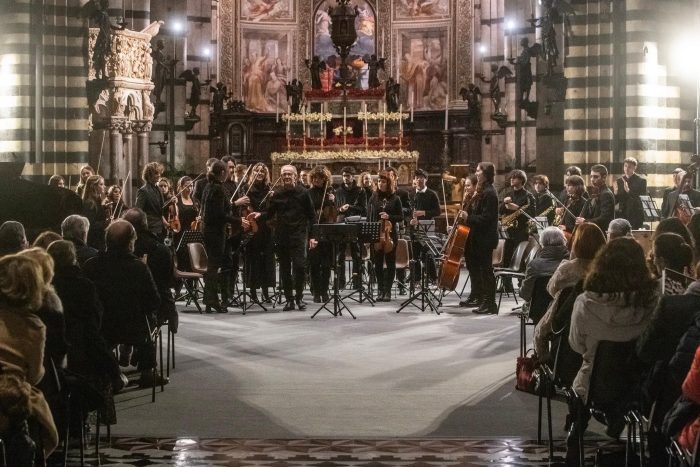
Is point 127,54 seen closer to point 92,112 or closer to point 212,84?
point 92,112

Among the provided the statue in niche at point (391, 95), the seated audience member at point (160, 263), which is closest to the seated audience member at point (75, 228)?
the seated audience member at point (160, 263)

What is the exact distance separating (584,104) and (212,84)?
19.1 m

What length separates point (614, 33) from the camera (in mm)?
19250

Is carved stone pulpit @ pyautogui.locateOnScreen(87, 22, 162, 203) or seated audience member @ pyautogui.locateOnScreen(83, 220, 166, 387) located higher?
carved stone pulpit @ pyautogui.locateOnScreen(87, 22, 162, 203)

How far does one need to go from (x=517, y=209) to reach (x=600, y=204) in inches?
77.2

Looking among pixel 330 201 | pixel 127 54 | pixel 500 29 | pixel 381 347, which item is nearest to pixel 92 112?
pixel 127 54

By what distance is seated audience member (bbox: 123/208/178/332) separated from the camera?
33.1ft

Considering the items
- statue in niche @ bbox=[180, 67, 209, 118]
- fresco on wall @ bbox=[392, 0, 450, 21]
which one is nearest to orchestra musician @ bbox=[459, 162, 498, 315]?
statue in niche @ bbox=[180, 67, 209, 118]

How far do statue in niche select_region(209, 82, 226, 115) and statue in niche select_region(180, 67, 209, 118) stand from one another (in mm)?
1846

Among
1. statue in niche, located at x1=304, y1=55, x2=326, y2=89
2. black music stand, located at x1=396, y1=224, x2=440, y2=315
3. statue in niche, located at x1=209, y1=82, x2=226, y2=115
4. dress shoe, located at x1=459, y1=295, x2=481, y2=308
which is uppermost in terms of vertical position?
statue in niche, located at x1=304, y1=55, x2=326, y2=89

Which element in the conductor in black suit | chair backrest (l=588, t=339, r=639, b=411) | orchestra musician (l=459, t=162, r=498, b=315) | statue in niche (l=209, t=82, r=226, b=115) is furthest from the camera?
statue in niche (l=209, t=82, r=226, b=115)

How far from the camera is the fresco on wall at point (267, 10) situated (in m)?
39.1

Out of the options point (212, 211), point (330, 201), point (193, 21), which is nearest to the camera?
point (212, 211)

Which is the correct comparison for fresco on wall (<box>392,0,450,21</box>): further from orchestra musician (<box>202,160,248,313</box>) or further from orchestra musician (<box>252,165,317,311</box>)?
orchestra musician (<box>202,160,248,313</box>)
